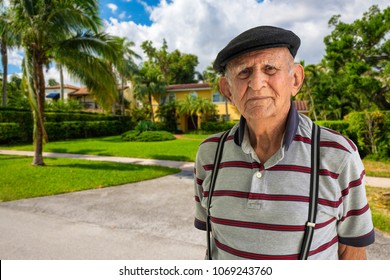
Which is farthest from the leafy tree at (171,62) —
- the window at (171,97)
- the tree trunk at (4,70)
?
the tree trunk at (4,70)

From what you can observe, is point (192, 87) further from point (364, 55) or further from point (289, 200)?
point (289, 200)

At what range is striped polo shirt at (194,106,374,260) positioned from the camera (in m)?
1.15

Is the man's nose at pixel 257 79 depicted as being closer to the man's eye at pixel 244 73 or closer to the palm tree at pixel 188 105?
the man's eye at pixel 244 73

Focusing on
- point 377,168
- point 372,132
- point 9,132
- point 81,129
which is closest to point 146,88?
point 81,129

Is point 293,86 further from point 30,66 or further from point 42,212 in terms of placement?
point 30,66

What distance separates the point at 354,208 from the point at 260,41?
2.86 ft

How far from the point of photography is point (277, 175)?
1.19 m

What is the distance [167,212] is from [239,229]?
14.2ft

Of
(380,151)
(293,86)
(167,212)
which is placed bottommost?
(167,212)

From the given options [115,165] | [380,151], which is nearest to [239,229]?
[115,165]

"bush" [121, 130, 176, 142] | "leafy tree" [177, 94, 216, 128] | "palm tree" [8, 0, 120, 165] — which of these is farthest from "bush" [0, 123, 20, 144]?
"leafy tree" [177, 94, 216, 128]

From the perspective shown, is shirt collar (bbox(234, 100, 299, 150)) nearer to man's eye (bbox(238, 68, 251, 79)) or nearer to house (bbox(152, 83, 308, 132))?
man's eye (bbox(238, 68, 251, 79))

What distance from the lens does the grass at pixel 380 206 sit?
173 inches

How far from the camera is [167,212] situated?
17.6 feet
